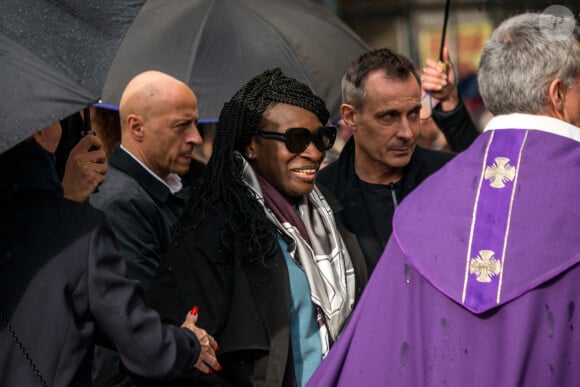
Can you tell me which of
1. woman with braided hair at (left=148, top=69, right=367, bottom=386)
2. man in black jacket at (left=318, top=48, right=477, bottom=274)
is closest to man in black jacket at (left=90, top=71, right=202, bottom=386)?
woman with braided hair at (left=148, top=69, right=367, bottom=386)

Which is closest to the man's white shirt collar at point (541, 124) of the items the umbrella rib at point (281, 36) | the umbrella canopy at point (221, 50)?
the umbrella canopy at point (221, 50)

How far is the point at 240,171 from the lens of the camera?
434 centimetres

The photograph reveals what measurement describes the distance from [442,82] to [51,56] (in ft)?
9.32

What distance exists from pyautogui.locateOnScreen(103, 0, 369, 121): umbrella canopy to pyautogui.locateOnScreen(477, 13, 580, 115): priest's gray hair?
261 centimetres

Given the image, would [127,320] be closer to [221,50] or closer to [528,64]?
[528,64]

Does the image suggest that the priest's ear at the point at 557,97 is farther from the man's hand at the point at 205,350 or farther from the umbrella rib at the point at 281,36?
the umbrella rib at the point at 281,36

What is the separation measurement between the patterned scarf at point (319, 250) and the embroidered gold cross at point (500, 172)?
1.02 meters

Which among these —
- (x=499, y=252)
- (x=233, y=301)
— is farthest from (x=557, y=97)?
(x=233, y=301)

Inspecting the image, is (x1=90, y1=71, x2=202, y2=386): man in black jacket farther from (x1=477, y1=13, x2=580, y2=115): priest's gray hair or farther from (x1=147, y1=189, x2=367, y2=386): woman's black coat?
(x1=477, y1=13, x2=580, y2=115): priest's gray hair

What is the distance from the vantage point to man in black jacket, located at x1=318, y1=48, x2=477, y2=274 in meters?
5.21

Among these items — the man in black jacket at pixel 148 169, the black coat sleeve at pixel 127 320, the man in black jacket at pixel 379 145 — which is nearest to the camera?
the black coat sleeve at pixel 127 320

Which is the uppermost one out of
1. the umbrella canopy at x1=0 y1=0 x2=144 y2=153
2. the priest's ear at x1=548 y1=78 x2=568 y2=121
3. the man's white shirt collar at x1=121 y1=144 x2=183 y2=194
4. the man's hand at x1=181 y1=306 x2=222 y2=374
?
the priest's ear at x1=548 y1=78 x2=568 y2=121

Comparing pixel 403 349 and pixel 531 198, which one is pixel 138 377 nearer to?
pixel 403 349

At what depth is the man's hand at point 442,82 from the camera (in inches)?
226
